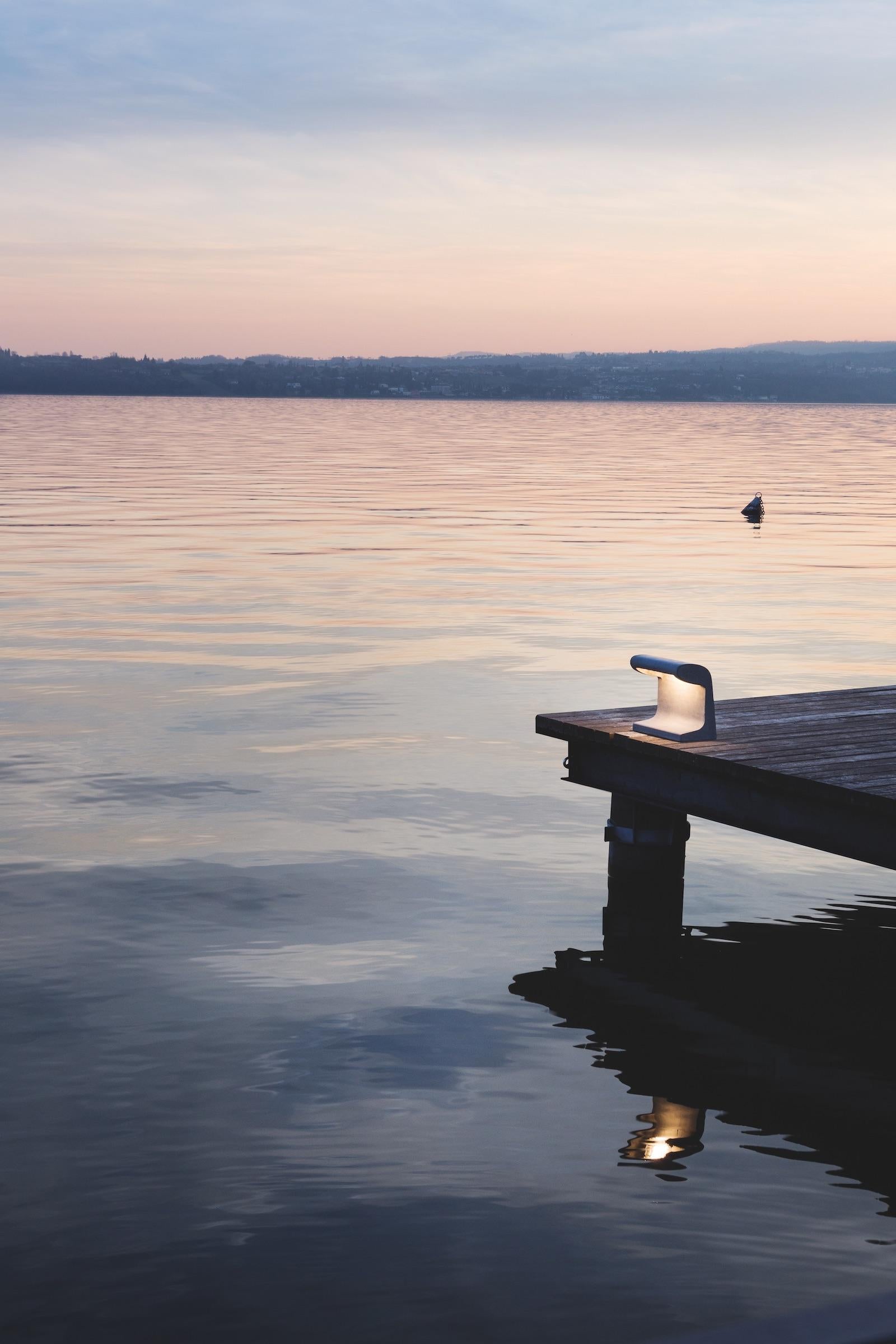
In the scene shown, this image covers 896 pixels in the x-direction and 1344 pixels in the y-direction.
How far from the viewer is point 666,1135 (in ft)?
25.9

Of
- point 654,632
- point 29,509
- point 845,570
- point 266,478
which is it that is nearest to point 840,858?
point 654,632

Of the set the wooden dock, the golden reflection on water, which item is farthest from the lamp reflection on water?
the golden reflection on water

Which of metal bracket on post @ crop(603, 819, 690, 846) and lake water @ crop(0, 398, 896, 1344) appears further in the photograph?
metal bracket on post @ crop(603, 819, 690, 846)

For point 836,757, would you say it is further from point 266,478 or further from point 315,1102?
point 266,478

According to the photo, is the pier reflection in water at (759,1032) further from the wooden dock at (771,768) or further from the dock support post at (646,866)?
the wooden dock at (771,768)

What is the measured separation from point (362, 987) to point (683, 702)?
118 inches

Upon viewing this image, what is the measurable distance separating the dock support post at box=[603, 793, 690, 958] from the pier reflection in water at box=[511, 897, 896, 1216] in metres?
0.38

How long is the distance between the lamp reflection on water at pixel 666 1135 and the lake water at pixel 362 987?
0.04 meters

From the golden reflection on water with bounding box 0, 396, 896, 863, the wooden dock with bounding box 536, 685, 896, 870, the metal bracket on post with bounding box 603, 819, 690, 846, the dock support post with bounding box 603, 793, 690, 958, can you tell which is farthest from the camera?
the golden reflection on water with bounding box 0, 396, 896, 863

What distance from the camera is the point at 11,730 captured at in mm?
17250

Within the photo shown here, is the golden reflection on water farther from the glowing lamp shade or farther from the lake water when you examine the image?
the glowing lamp shade

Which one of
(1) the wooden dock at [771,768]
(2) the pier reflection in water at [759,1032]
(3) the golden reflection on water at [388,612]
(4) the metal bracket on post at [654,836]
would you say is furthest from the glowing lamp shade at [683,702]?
(3) the golden reflection on water at [388,612]

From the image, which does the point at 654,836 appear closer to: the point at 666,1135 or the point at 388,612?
the point at 666,1135

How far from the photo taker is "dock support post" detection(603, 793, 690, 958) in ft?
37.3
